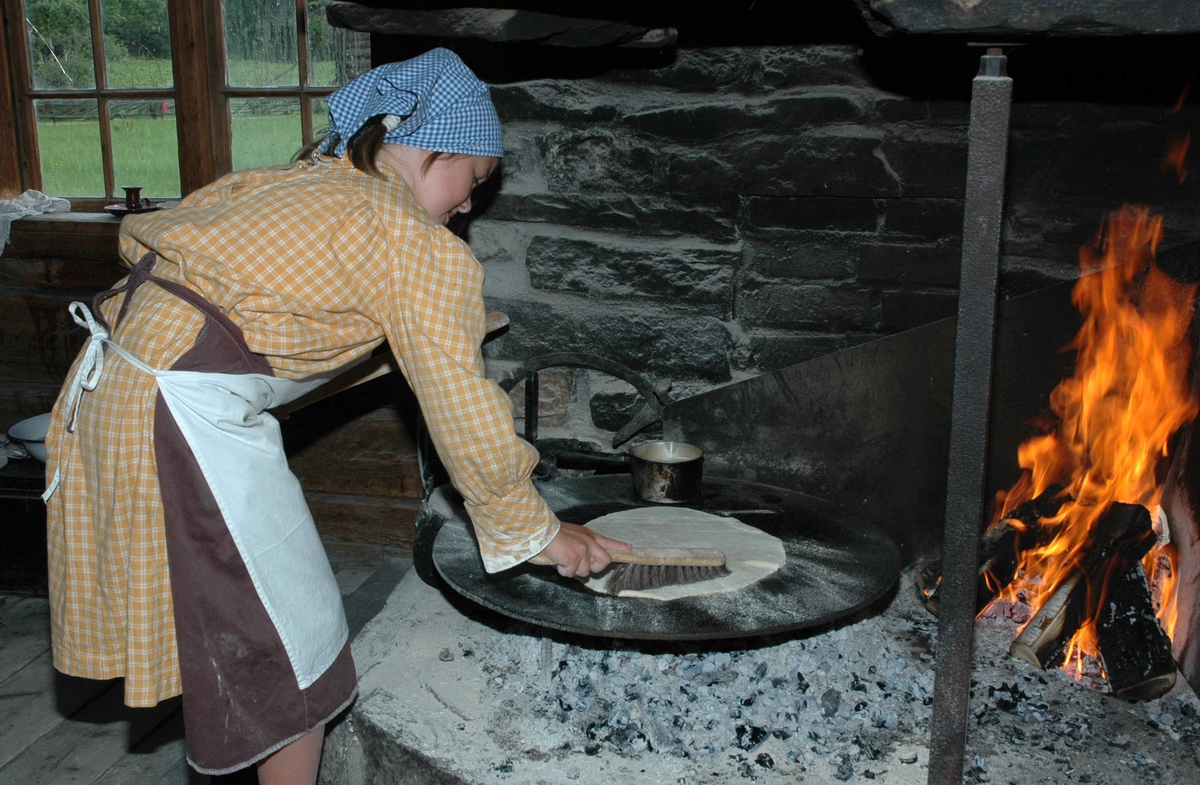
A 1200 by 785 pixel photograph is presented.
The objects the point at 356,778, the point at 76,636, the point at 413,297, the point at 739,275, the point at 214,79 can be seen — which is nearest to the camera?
the point at 413,297

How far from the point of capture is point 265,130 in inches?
134

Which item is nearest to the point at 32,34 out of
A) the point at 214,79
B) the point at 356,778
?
the point at 214,79

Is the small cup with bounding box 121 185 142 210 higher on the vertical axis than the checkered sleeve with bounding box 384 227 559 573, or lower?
higher

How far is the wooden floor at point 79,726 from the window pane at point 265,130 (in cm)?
146

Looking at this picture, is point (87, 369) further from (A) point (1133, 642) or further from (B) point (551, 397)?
(A) point (1133, 642)

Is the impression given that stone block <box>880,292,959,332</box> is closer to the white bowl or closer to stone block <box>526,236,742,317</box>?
stone block <box>526,236,742,317</box>

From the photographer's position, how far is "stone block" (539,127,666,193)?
249cm

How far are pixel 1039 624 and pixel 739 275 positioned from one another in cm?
103

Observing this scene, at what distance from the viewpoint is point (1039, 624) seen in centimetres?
202

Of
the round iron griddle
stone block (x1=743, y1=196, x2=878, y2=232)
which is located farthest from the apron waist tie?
stone block (x1=743, y1=196, x2=878, y2=232)

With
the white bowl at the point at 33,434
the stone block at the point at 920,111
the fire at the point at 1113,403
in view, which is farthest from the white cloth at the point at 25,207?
the fire at the point at 1113,403

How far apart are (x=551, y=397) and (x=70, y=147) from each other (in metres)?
2.10

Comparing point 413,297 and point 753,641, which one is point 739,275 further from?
point 413,297

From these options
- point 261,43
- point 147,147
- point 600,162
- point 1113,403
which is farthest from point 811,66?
point 147,147
